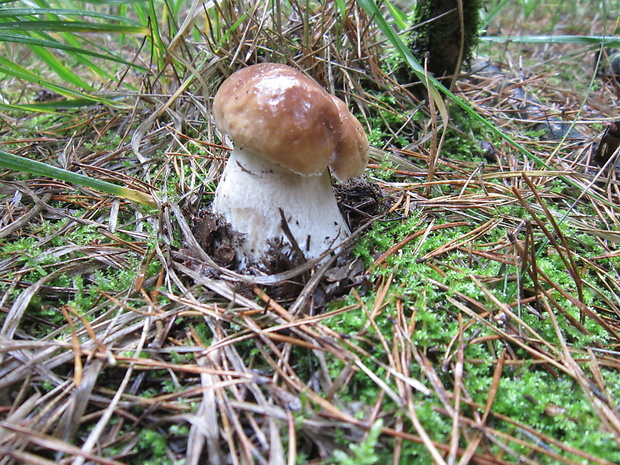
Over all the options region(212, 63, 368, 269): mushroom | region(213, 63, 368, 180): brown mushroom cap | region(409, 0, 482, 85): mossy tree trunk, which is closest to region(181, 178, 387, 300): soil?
region(212, 63, 368, 269): mushroom

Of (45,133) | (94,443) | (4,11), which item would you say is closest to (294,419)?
(94,443)

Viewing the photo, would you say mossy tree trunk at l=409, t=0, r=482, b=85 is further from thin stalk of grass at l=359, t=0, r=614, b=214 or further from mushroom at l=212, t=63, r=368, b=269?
mushroom at l=212, t=63, r=368, b=269

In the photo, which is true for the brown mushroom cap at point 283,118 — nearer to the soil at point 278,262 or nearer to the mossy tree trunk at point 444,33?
the soil at point 278,262

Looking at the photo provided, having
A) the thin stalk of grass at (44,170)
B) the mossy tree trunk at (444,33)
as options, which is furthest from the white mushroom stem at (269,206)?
the mossy tree trunk at (444,33)

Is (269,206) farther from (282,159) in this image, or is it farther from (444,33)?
(444,33)

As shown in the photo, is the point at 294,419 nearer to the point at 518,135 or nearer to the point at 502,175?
the point at 502,175
